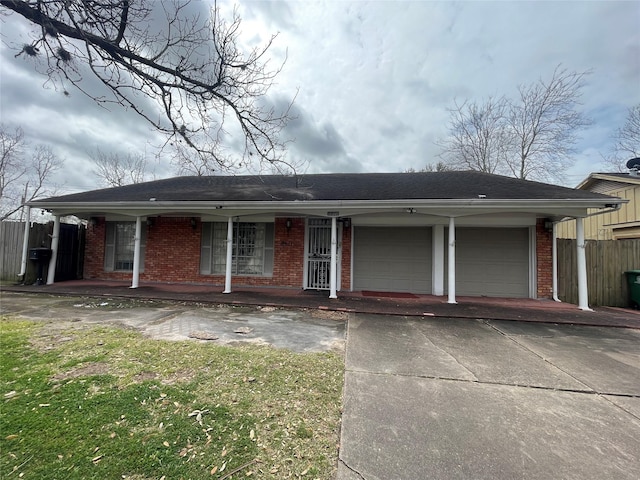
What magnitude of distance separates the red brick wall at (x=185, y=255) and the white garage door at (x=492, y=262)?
358 centimetres

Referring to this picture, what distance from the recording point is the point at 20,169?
2209 centimetres

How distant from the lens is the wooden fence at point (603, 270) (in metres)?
8.12

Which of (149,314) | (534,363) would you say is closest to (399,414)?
(534,363)

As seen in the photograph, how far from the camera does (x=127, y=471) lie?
5.94ft

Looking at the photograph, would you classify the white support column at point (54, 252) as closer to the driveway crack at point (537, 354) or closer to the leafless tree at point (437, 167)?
the driveway crack at point (537, 354)

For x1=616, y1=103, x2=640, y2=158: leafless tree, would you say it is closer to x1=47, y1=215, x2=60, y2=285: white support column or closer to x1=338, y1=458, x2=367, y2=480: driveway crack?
x1=338, y1=458, x2=367, y2=480: driveway crack

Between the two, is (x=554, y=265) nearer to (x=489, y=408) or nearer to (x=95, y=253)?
(x=489, y=408)

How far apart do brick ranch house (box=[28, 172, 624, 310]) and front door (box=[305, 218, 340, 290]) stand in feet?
0.11

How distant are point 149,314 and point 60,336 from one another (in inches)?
65.3

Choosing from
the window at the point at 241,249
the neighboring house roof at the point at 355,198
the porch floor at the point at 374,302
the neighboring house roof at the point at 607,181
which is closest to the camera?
the porch floor at the point at 374,302

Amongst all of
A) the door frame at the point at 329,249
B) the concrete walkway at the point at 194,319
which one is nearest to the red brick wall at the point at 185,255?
the door frame at the point at 329,249

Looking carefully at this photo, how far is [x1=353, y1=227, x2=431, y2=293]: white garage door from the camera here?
9.12 meters

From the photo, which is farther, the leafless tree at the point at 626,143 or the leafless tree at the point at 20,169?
the leafless tree at the point at 20,169

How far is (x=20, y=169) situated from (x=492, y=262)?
104 ft
